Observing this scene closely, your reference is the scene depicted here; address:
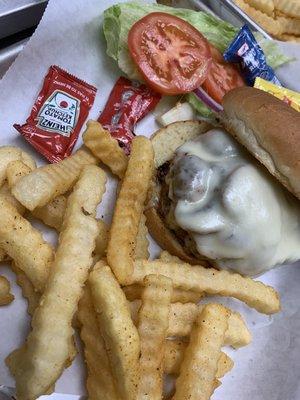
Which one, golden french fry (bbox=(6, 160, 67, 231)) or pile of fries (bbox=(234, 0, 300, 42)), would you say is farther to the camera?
pile of fries (bbox=(234, 0, 300, 42))

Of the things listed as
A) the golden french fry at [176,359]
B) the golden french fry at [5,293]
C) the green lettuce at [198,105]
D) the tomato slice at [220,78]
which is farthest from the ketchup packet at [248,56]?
the golden french fry at [5,293]

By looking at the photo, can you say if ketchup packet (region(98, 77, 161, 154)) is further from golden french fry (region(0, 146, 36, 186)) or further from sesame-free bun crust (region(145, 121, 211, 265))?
golden french fry (region(0, 146, 36, 186))

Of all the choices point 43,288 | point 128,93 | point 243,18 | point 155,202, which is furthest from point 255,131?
point 243,18

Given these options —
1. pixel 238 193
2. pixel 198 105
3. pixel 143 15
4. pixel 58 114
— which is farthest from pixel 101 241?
pixel 143 15

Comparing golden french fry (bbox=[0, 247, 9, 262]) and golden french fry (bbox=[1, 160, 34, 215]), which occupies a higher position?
golden french fry (bbox=[1, 160, 34, 215])

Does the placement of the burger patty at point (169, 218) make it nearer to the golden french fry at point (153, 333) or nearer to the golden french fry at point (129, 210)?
the golden french fry at point (129, 210)

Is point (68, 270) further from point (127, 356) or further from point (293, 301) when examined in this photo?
point (293, 301)

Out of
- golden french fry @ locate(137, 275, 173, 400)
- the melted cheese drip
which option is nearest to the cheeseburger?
the melted cheese drip
